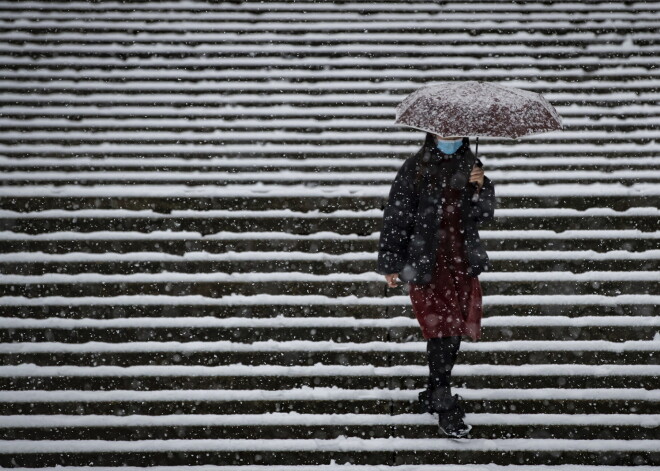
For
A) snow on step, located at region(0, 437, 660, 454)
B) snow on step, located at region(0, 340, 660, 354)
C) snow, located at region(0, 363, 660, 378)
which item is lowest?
snow on step, located at region(0, 437, 660, 454)

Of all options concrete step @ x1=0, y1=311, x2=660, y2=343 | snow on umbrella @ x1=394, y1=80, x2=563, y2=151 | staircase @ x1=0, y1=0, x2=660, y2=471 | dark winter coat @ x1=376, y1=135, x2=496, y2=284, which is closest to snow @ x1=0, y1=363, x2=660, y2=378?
staircase @ x1=0, y1=0, x2=660, y2=471

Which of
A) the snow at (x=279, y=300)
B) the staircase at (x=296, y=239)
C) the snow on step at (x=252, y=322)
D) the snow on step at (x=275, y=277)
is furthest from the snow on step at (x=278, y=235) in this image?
the snow on step at (x=252, y=322)

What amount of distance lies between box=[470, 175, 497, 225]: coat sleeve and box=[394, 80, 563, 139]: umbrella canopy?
38 centimetres

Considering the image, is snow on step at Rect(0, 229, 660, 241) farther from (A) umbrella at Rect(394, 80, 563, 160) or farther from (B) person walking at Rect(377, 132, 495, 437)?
(A) umbrella at Rect(394, 80, 563, 160)

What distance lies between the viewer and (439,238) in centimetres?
271

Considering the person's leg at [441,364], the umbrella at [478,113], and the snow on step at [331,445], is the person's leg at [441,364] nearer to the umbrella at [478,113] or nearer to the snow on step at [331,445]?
the snow on step at [331,445]

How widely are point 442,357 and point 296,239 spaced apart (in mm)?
1527

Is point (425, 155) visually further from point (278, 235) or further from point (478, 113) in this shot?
point (278, 235)

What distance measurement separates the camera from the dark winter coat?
2.67 metres

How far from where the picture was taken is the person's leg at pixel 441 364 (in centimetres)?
282

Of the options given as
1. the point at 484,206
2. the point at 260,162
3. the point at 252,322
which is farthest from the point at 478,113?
the point at 260,162

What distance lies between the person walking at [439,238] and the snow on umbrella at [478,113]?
216 mm

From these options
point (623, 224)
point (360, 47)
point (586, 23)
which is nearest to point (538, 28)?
point (586, 23)

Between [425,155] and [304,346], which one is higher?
[425,155]
